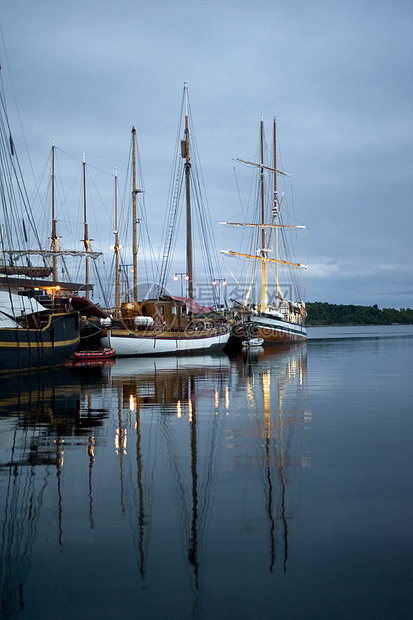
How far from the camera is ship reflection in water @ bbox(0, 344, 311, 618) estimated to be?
201 inches

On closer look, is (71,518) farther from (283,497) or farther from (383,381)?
(383,381)

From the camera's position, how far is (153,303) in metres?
48.4

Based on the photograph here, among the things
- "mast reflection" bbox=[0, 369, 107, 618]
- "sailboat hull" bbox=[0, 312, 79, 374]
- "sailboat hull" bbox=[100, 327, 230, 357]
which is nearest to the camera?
"mast reflection" bbox=[0, 369, 107, 618]

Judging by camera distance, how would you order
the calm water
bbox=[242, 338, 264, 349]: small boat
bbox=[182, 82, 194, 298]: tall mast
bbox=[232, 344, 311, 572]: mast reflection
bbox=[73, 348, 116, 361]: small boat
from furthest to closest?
bbox=[242, 338, 264, 349]: small boat
bbox=[182, 82, 194, 298]: tall mast
bbox=[73, 348, 116, 361]: small boat
bbox=[232, 344, 311, 572]: mast reflection
the calm water

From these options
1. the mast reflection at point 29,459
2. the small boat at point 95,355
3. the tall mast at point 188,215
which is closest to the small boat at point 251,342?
the tall mast at point 188,215

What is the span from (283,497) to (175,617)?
3.19 metres

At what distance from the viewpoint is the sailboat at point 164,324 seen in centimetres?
4394

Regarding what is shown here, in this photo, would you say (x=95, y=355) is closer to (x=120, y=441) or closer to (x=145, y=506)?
(x=120, y=441)

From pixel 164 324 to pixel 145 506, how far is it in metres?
39.9

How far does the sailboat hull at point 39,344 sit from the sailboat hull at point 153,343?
→ 878 cm

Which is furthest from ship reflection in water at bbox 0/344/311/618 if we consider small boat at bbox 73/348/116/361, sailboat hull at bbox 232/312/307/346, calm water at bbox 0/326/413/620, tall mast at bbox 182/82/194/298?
sailboat hull at bbox 232/312/307/346

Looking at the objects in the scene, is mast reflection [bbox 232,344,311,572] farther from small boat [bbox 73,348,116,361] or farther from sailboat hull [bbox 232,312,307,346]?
sailboat hull [bbox 232,312,307,346]

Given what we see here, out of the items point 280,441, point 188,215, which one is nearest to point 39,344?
point 280,441

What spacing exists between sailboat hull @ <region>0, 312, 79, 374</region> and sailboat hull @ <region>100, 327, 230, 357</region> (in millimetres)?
8782
